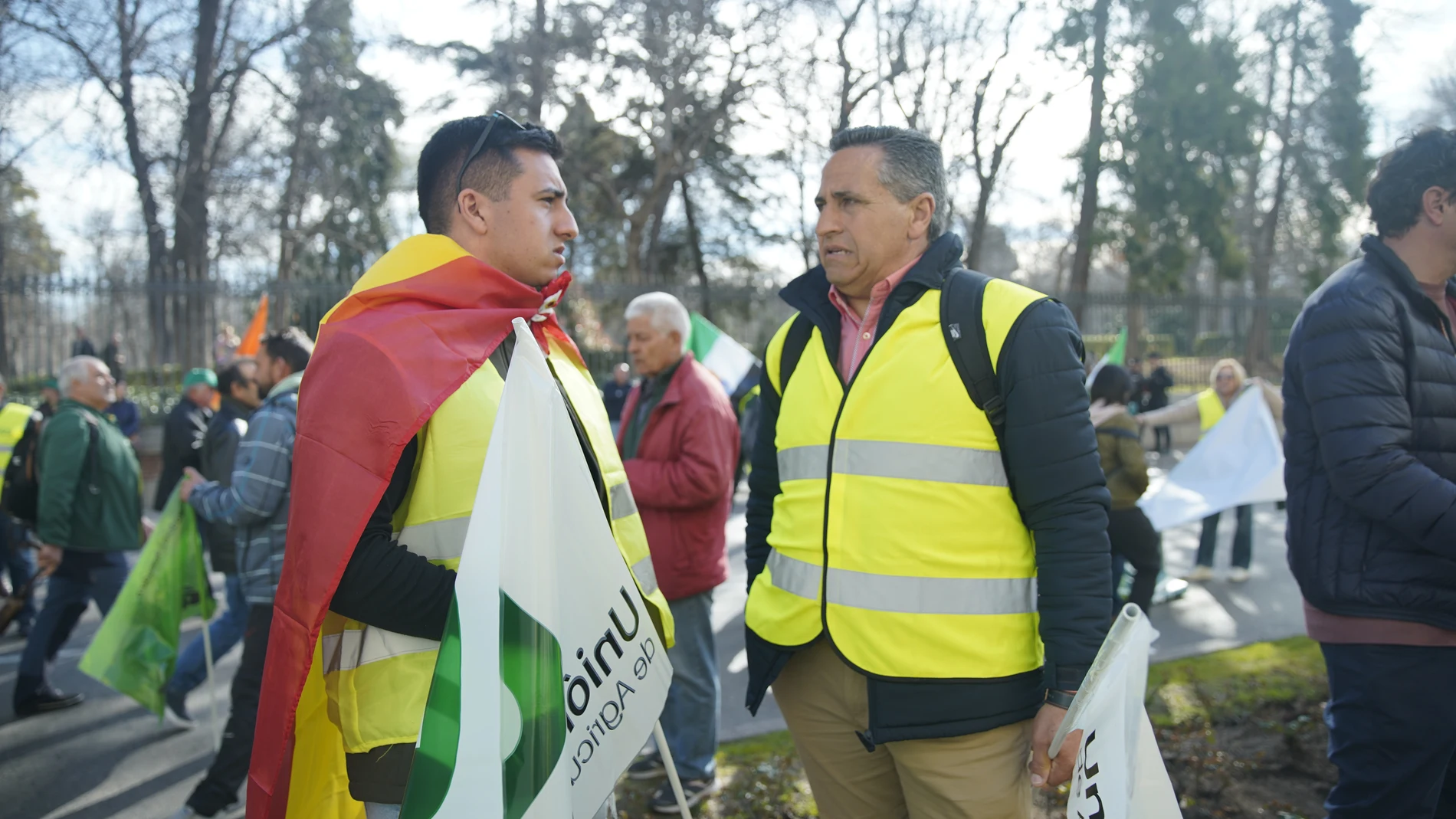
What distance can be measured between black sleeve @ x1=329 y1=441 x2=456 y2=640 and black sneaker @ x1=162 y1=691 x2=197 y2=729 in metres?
4.00

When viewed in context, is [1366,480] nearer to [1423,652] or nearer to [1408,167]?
[1423,652]

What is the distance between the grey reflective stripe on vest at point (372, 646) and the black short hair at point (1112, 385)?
4.70 metres

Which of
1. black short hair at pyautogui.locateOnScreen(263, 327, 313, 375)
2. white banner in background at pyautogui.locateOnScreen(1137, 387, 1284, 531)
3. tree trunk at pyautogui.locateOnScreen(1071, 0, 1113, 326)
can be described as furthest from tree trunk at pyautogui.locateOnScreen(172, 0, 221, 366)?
tree trunk at pyautogui.locateOnScreen(1071, 0, 1113, 326)

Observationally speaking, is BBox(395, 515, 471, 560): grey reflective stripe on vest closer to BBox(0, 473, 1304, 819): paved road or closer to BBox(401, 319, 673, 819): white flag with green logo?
BBox(401, 319, 673, 819): white flag with green logo

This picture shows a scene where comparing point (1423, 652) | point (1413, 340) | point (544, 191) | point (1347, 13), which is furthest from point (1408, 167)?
point (1347, 13)

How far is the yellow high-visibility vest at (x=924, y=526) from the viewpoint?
2.06 m

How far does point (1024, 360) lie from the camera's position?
2.02 metres

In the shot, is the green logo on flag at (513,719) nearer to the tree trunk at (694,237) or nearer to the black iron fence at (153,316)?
the black iron fence at (153,316)

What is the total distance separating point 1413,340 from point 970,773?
66.1 inches

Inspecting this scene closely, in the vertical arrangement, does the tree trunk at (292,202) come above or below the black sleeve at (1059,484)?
above

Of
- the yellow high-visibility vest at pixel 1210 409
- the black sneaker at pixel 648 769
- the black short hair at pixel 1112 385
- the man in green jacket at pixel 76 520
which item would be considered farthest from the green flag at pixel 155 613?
the yellow high-visibility vest at pixel 1210 409

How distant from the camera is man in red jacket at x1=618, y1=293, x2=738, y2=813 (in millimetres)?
3914

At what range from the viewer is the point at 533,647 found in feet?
5.52

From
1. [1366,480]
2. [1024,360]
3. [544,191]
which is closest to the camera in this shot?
[1024,360]
